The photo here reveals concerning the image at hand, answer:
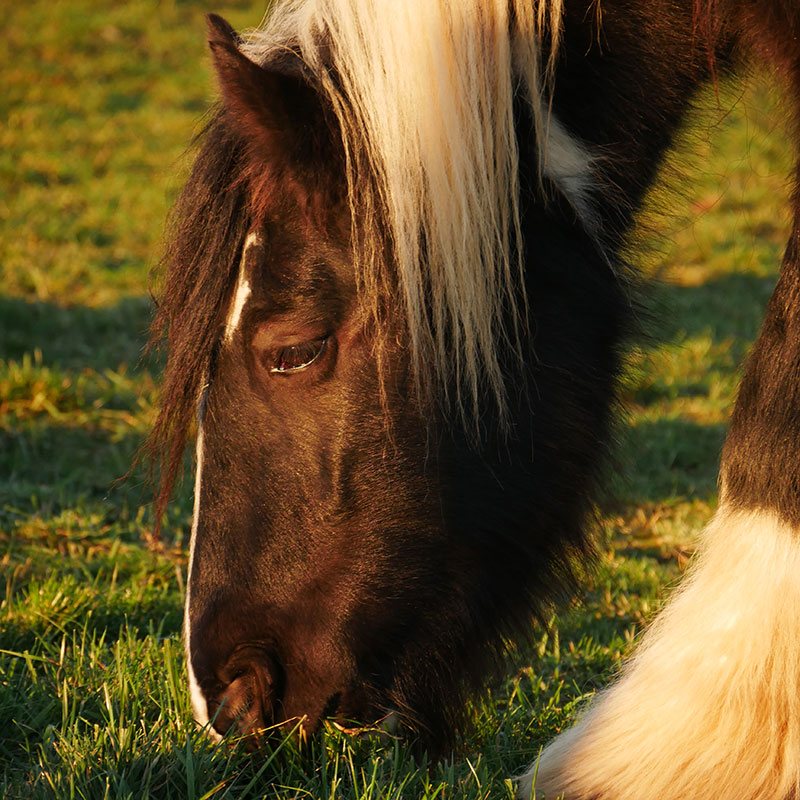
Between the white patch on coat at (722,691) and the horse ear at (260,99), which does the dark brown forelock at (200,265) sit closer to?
the horse ear at (260,99)

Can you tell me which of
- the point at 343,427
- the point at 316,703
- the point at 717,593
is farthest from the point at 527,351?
the point at 316,703

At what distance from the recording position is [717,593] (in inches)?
83.4

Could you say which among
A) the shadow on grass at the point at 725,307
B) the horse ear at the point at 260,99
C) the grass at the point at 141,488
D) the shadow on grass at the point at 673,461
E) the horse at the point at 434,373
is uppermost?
the horse ear at the point at 260,99

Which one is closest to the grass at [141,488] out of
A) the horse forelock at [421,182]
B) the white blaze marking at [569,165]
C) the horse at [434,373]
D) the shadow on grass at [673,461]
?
the shadow on grass at [673,461]

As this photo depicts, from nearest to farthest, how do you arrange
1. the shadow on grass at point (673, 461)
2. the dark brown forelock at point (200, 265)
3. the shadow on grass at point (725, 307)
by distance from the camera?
the dark brown forelock at point (200, 265) → the shadow on grass at point (673, 461) → the shadow on grass at point (725, 307)

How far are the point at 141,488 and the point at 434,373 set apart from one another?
2.37 meters

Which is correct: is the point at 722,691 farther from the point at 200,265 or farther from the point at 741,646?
the point at 200,265

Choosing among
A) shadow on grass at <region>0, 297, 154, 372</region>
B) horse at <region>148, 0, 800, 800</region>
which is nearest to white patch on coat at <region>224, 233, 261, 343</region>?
horse at <region>148, 0, 800, 800</region>

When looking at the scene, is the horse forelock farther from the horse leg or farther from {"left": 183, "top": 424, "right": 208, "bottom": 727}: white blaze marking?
the horse leg

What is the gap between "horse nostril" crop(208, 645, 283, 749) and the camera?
223 centimetres

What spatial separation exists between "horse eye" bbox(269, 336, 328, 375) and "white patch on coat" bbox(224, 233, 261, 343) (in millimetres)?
110

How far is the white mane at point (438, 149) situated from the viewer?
2.16m

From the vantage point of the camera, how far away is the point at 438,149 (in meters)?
2.17

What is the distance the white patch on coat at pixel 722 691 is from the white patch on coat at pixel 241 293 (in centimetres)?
100
